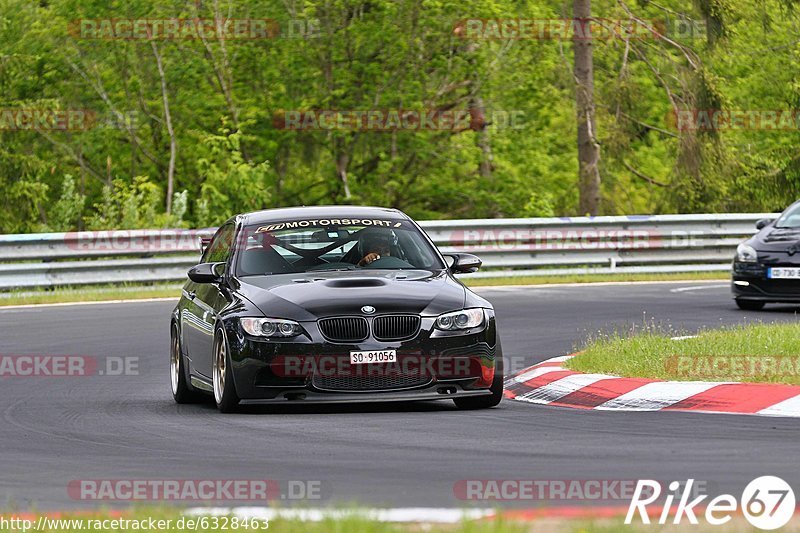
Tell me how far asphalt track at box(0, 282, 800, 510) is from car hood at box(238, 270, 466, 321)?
0.69 metres

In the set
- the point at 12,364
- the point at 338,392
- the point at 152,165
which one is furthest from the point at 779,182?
the point at 338,392

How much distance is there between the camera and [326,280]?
36.6 ft

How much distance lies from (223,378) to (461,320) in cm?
164

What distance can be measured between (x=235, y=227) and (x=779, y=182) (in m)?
24.7

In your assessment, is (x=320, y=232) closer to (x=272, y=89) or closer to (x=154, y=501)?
(x=154, y=501)

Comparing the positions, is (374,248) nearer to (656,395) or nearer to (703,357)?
(656,395)

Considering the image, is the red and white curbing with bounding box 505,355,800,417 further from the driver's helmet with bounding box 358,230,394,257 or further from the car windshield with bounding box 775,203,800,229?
the car windshield with bounding box 775,203,800,229

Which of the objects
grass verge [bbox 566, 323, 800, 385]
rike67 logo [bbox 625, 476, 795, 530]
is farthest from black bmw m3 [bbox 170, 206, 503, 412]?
rike67 logo [bbox 625, 476, 795, 530]

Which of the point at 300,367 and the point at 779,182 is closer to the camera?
the point at 300,367

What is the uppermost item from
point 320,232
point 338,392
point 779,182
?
point 320,232
